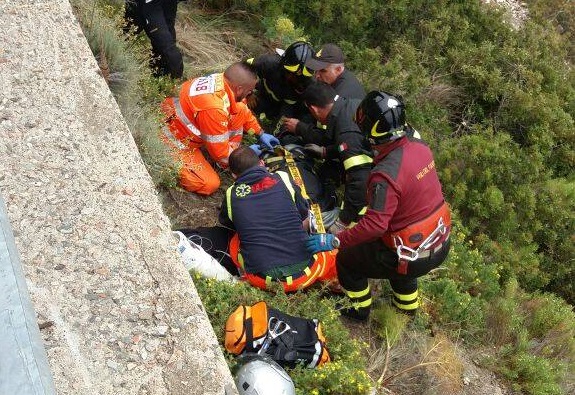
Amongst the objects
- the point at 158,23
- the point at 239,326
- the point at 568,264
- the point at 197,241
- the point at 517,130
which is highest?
the point at 158,23

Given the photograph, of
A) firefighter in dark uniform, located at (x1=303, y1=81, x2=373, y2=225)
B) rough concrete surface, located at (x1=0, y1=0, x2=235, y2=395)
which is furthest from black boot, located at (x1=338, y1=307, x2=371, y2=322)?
rough concrete surface, located at (x1=0, y1=0, x2=235, y2=395)

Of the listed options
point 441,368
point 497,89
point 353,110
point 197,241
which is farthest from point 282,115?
point 497,89

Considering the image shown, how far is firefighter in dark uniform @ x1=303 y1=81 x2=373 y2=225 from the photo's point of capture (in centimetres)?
496

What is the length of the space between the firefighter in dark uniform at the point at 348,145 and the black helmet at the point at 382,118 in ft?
3.49

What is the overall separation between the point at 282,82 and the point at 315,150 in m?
0.95

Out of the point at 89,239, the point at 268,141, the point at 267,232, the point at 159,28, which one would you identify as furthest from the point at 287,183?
the point at 159,28

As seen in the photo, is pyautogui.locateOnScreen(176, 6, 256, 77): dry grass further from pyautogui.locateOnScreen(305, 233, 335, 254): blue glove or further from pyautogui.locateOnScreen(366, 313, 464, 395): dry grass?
pyautogui.locateOnScreen(366, 313, 464, 395): dry grass

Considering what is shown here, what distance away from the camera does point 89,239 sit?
3127mm

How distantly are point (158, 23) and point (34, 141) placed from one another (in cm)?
232

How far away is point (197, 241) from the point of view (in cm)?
442

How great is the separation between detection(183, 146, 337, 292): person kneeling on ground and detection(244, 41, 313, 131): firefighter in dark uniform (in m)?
1.71

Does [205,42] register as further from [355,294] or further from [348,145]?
[355,294]

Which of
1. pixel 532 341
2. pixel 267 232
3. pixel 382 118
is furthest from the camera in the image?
pixel 532 341

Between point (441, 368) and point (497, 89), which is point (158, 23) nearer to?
point (441, 368)
